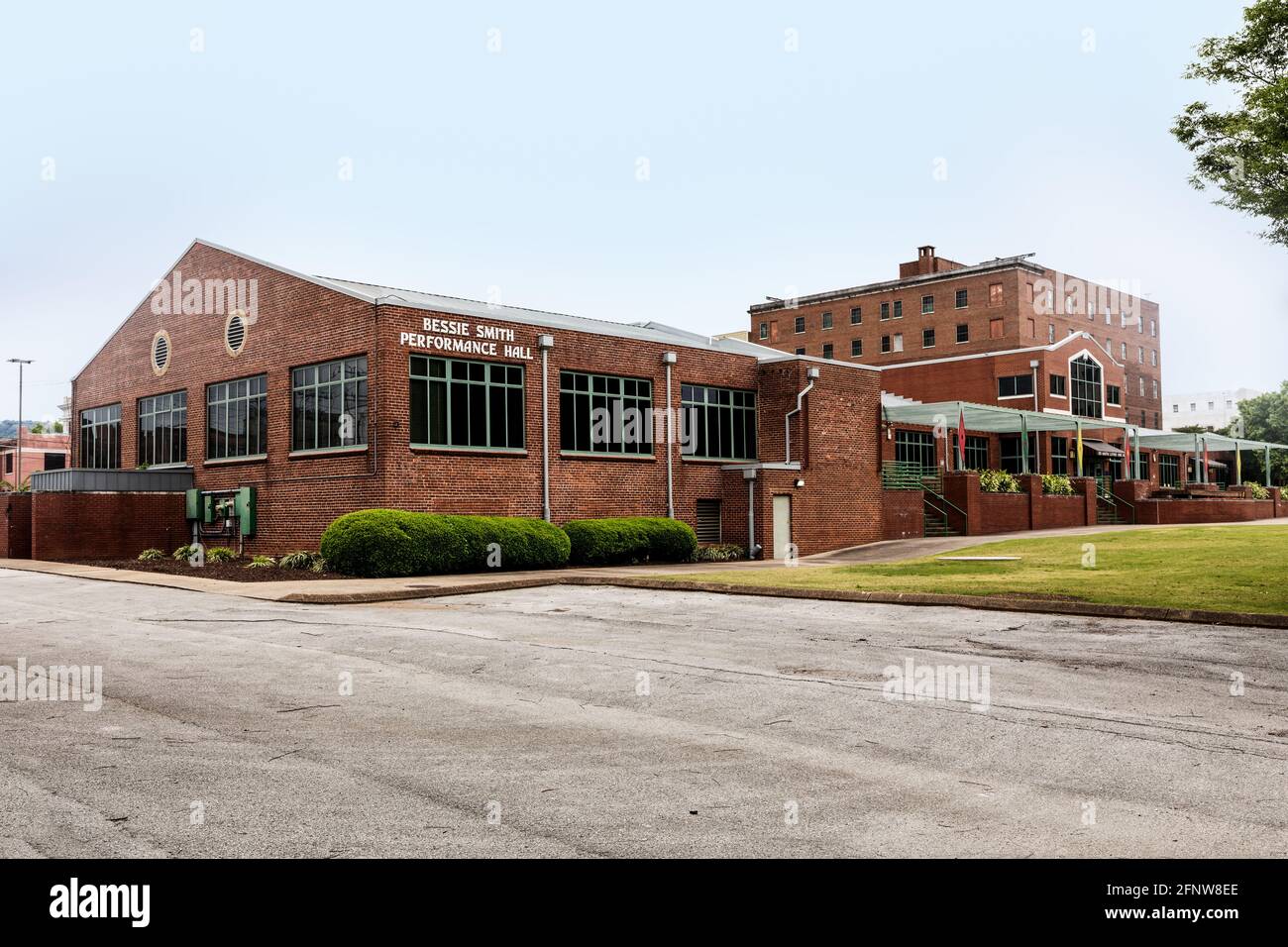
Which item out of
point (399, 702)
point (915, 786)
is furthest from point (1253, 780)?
point (399, 702)

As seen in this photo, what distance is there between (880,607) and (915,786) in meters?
9.66

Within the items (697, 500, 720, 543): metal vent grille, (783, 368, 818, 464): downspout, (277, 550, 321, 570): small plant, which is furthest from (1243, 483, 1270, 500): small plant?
(277, 550, 321, 570): small plant

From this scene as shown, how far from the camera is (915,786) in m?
6.33

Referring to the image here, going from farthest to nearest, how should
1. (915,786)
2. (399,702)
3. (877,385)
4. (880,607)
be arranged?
(877,385) → (880,607) → (399,702) → (915,786)

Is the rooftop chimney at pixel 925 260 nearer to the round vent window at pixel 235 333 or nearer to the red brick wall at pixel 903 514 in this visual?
the red brick wall at pixel 903 514

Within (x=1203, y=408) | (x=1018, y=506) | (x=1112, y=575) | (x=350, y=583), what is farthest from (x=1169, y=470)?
(x=1203, y=408)

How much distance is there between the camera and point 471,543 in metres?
24.8

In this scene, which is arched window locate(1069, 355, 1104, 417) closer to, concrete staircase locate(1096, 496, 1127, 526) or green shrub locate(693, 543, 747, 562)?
concrete staircase locate(1096, 496, 1127, 526)

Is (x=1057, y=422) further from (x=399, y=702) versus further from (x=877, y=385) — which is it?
(x=399, y=702)

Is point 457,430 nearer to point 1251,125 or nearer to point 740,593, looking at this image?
point 740,593

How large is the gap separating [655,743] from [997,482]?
34.8 meters

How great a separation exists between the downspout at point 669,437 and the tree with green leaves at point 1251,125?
16.2 meters

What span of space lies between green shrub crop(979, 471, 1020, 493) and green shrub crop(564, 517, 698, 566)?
1347 cm

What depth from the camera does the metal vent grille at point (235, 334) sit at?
3164cm
